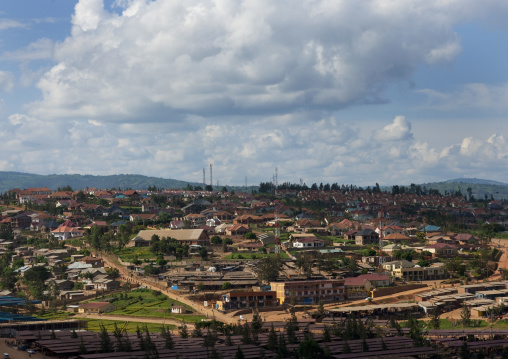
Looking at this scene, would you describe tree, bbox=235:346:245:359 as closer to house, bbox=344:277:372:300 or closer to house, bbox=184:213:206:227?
house, bbox=344:277:372:300

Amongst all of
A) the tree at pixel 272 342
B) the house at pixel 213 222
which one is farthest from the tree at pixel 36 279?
the house at pixel 213 222

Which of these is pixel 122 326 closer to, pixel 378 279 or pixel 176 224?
pixel 378 279

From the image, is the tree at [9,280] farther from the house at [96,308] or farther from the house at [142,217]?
the house at [142,217]

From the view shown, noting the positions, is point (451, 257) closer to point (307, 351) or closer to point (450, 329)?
point (450, 329)

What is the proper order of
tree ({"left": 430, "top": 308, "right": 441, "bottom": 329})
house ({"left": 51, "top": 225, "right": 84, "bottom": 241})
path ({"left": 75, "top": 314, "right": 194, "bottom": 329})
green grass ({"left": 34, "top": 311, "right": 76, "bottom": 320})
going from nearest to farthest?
tree ({"left": 430, "top": 308, "right": 441, "bottom": 329}), path ({"left": 75, "top": 314, "right": 194, "bottom": 329}), green grass ({"left": 34, "top": 311, "right": 76, "bottom": 320}), house ({"left": 51, "top": 225, "right": 84, "bottom": 241})

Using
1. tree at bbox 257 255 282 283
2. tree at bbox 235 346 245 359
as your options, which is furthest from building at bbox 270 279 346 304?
tree at bbox 235 346 245 359

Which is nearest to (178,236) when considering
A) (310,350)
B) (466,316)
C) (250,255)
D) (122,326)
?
(250,255)
